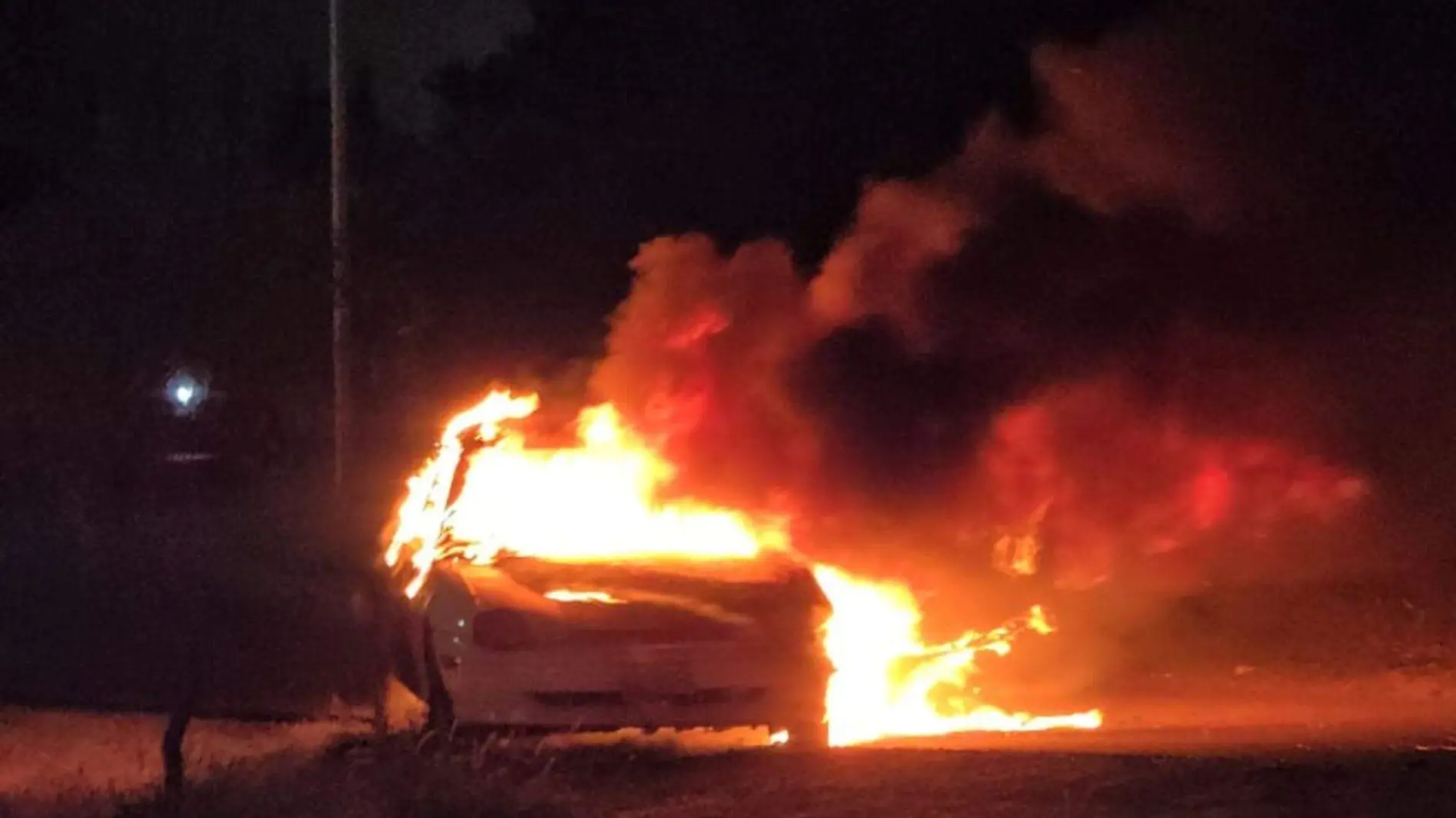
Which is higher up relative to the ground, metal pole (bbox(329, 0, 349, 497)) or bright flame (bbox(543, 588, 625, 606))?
metal pole (bbox(329, 0, 349, 497))

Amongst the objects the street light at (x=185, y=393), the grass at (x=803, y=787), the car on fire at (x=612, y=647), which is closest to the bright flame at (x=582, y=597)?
the car on fire at (x=612, y=647)

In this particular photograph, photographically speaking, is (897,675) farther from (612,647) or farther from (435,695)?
(435,695)

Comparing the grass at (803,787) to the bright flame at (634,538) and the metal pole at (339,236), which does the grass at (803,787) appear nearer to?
the bright flame at (634,538)

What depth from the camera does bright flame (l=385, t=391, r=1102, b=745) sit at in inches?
451

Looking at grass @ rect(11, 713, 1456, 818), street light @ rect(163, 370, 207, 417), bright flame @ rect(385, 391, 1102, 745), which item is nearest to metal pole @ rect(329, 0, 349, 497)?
bright flame @ rect(385, 391, 1102, 745)

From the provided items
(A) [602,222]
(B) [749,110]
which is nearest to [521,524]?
(B) [749,110]

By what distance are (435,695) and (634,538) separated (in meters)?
1.87

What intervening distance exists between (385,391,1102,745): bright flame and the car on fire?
142 millimetres

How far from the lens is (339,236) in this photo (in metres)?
16.5

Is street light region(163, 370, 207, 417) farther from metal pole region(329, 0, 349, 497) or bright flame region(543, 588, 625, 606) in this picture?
bright flame region(543, 588, 625, 606)

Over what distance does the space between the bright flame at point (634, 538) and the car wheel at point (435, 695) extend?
0.50 meters

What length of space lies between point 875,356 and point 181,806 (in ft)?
27.8

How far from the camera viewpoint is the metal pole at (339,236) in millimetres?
16562

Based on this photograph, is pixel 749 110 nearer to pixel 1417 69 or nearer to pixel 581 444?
pixel 1417 69
